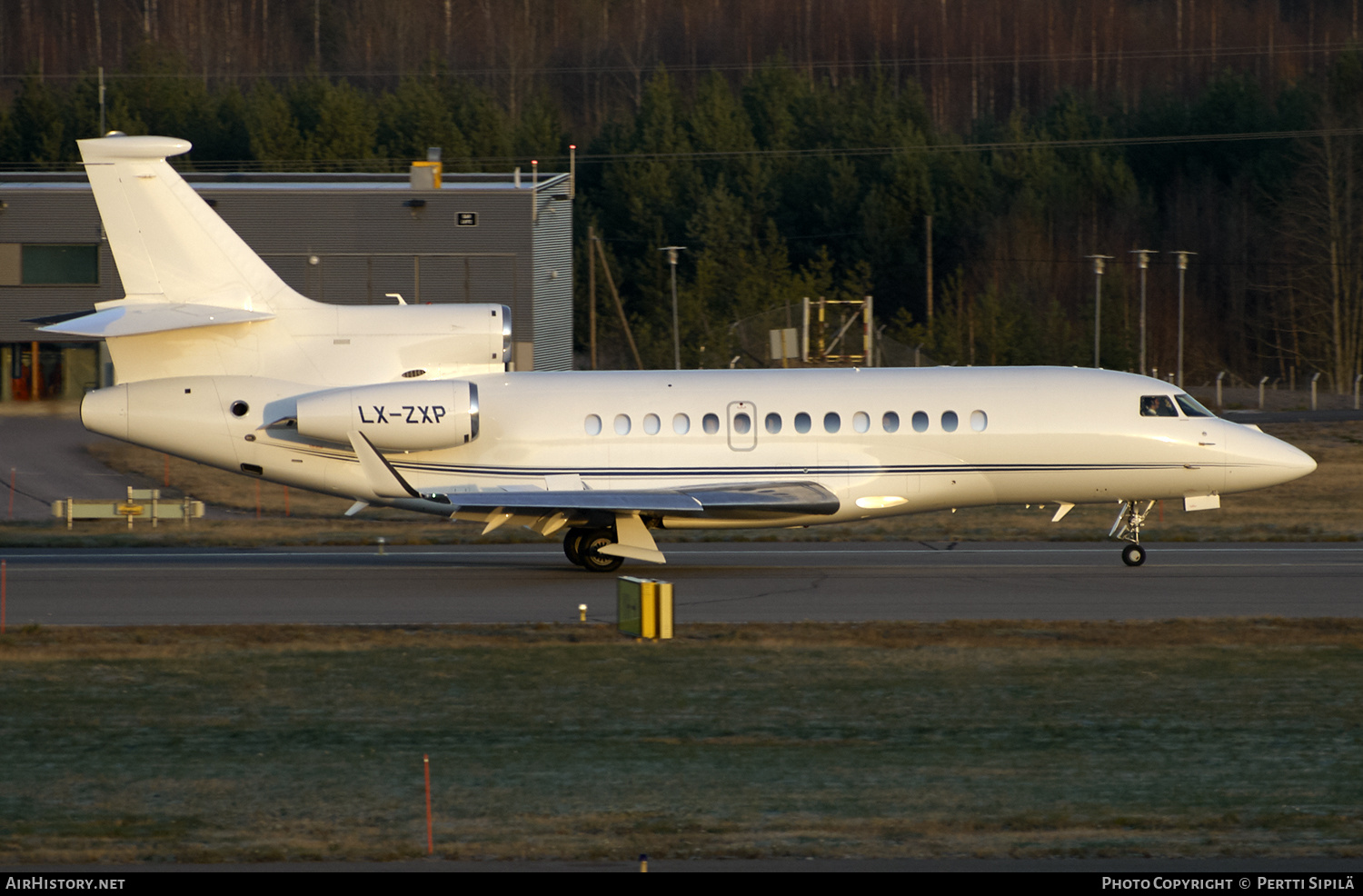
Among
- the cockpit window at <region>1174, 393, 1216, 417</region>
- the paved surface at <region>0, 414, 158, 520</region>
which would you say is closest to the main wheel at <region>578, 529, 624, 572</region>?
the cockpit window at <region>1174, 393, 1216, 417</region>

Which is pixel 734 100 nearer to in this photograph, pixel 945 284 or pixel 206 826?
pixel 945 284

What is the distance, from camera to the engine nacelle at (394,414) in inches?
885

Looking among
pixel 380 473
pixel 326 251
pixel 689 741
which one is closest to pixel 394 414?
pixel 380 473

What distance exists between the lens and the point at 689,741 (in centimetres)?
Answer: 1269

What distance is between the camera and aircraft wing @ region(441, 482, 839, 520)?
70.7 feet

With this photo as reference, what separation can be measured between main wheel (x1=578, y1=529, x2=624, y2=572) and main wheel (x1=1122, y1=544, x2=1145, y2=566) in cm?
782

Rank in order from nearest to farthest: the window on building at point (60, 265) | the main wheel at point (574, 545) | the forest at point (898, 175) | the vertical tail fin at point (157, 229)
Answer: the vertical tail fin at point (157, 229)
the main wheel at point (574, 545)
the window on building at point (60, 265)
the forest at point (898, 175)

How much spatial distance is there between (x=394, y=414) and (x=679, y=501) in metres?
4.44

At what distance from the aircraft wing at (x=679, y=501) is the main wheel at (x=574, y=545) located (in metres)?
1.07

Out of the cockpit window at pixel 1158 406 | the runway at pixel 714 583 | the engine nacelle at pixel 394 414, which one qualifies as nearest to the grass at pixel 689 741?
the runway at pixel 714 583

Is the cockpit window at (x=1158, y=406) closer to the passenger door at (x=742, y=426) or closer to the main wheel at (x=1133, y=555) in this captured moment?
the main wheel at (x=1133, y=555)

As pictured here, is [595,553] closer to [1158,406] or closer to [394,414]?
[394,414]

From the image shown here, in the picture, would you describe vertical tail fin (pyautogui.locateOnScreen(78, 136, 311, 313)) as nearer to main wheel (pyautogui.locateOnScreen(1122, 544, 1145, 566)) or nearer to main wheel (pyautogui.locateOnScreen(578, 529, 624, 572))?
main wheel (pyautogui.locateOnScreen(578, 529, 624, 572))

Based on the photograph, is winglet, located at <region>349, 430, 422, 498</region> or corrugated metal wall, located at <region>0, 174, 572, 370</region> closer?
winglet, located at <region>349, 430, 422, 498</region>
